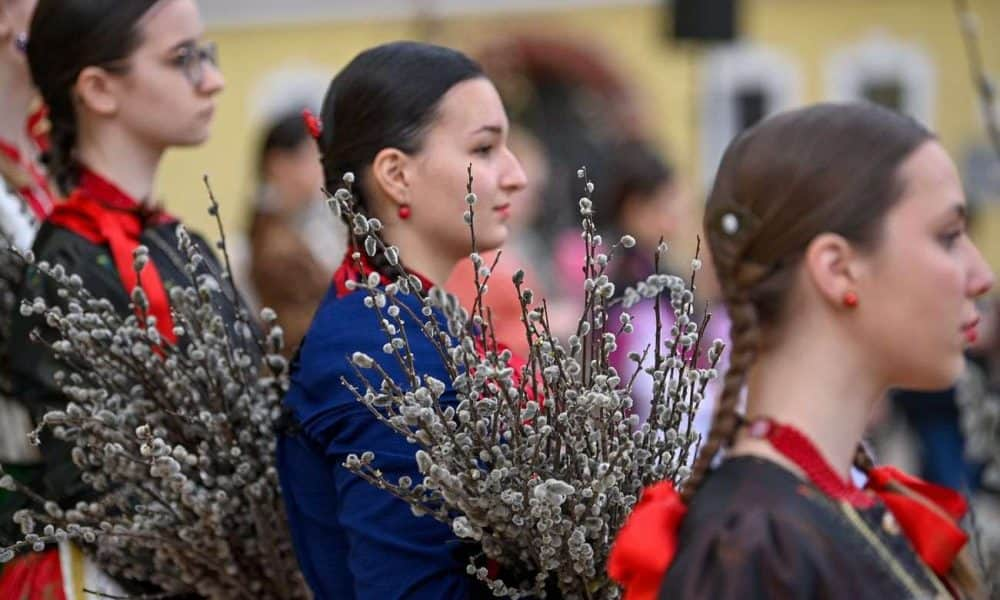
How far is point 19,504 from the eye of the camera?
3090mm

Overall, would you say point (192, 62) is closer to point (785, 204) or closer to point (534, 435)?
point (534, 435)

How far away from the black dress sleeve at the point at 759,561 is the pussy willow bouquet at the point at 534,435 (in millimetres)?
352

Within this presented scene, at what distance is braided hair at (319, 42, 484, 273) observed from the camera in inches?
105

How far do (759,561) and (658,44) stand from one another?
18.8 meters

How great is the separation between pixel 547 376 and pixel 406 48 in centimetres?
65

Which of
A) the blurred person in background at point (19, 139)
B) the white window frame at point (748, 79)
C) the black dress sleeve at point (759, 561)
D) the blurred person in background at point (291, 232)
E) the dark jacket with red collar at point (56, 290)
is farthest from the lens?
the white window frame at point (748, 79)

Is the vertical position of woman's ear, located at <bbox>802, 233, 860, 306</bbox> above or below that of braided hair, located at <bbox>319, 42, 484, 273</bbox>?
below

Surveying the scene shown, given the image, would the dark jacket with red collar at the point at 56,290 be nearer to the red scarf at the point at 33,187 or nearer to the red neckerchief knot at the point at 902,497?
the red scarf at the point at 33,187

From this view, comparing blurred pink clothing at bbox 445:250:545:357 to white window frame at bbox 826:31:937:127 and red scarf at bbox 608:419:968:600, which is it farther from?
white window frame at bbox 826:31:937:127

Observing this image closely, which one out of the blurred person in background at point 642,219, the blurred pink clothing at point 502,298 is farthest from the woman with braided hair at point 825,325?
the blurred person in background at point 642,219

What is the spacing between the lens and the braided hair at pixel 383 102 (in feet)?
8.73

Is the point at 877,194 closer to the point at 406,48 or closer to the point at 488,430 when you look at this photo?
the point at 488,430

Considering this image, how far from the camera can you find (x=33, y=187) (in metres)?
3.68

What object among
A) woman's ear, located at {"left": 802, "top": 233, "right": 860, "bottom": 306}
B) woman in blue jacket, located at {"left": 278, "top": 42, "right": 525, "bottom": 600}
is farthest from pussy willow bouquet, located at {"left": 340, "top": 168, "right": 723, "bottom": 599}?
woman's ear, located at {"left": 802, "top": 233, "right": 860, "bottom": 306}
